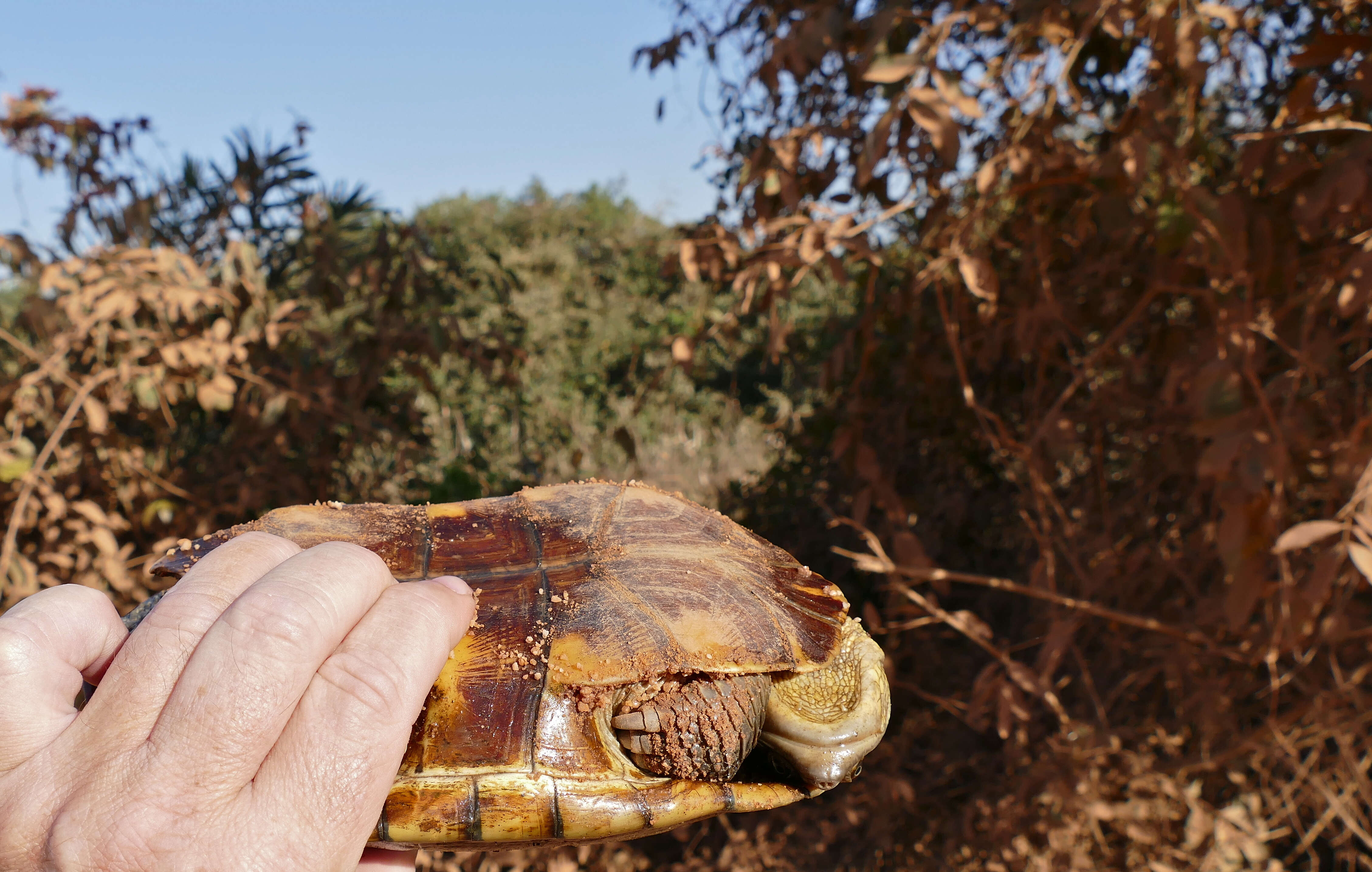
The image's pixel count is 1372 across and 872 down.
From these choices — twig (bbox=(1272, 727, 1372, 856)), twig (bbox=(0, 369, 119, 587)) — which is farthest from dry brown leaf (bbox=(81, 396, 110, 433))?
twig (bbox=(1272, 727, 1372, 856))

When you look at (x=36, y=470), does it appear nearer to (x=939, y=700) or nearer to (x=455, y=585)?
(x=455, y=585)

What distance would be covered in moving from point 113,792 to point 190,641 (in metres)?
0.14

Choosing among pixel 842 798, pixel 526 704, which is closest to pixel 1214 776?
pixel 842 798

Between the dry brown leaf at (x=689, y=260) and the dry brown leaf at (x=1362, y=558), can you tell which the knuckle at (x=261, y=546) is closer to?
the dry brown leaf at (x=689, y=260)

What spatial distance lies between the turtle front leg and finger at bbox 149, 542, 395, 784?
1.33ft

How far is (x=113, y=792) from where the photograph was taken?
0.68 m

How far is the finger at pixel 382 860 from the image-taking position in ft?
3.57

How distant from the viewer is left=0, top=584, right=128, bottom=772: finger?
73 centimetres

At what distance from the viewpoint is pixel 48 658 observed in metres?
0.79

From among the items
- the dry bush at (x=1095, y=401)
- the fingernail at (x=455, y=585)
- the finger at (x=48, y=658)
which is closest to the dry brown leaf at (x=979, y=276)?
the dry bush at (x=1095, y=401)

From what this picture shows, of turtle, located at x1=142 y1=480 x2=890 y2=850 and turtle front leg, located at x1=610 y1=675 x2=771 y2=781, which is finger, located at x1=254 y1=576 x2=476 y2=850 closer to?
turtle, located at x1=142 y1=480 x2=890 y2=850

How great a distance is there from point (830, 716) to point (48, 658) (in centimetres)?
94

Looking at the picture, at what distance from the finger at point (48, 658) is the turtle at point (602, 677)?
0.13 meters

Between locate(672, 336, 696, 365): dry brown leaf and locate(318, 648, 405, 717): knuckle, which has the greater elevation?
locate(672, 336, 696, 365): dry brown leaf
